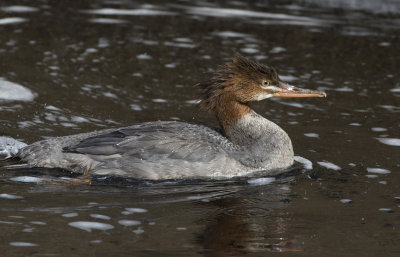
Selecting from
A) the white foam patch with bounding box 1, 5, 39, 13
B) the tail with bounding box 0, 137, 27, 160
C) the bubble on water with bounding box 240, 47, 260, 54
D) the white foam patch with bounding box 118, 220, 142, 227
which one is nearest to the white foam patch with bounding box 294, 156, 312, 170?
the white foam patch with bounding box 118, 220, 142, 227

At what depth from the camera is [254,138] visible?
8.05 meters

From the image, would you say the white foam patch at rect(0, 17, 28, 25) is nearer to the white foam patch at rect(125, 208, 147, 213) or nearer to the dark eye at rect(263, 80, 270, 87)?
the dark eye at rect(263, 80, 270, 87)

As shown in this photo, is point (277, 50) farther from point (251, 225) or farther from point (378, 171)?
point (251, 225)

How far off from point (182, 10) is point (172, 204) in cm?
759

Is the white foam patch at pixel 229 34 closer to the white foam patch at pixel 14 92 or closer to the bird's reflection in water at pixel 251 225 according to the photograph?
the white foam patch at pixel 14 92

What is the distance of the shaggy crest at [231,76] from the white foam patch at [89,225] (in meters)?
2.39

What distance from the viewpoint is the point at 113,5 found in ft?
45.7

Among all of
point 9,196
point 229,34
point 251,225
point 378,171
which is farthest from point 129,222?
point 229,34

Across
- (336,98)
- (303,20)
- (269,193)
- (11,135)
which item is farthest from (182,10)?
(269,193)

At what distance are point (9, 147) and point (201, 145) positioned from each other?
2014mm

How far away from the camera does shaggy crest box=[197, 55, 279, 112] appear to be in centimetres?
808

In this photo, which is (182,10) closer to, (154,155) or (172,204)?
(154,155)

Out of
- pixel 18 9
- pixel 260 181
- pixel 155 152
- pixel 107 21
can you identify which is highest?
pixel 18 9

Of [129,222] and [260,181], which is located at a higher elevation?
[129,222]
